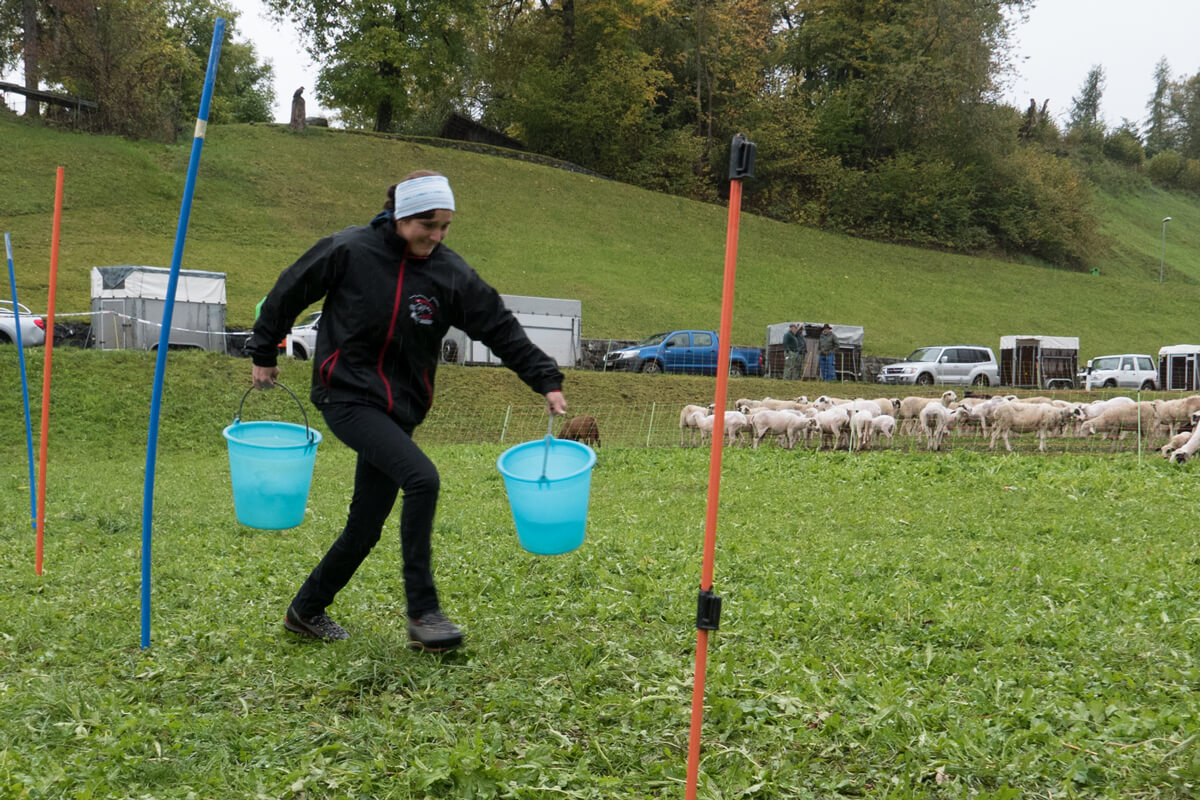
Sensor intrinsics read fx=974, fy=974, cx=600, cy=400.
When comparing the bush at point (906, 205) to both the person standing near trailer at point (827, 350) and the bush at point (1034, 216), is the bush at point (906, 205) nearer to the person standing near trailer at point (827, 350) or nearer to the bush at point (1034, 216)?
the bush at point (1034, 216)

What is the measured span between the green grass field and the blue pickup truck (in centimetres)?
2020

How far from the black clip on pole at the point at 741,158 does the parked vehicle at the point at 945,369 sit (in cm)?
2949

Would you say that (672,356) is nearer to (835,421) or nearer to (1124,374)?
(835,421)

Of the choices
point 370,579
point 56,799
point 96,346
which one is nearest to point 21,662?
point 56,799

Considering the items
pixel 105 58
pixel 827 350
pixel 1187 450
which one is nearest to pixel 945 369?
pixel 827 350

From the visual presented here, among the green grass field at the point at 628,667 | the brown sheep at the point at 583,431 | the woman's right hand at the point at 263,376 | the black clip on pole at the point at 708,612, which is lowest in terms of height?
the green grass field at the point at 628,667

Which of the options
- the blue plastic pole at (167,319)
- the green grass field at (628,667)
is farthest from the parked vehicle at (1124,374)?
the blue plastic pole at (167,319)

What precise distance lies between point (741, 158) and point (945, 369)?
3061 cm

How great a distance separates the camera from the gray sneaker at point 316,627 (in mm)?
4496

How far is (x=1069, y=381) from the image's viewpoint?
106ft

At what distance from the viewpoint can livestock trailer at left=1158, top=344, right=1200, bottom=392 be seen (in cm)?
3192

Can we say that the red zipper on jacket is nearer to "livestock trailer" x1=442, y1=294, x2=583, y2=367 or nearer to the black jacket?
the black jacket

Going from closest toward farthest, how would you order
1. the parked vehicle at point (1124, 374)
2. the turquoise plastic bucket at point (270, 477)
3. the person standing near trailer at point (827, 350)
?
the turquoise plastic bucket at point (270, 477)
the person standing near trailer at point (827, 350)
the parked vehicle at point (1124, 374)

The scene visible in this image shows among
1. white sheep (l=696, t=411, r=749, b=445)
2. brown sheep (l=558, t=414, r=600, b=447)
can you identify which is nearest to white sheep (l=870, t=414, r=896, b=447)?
white sheep (l=696, t=411, r=749, b=445)
